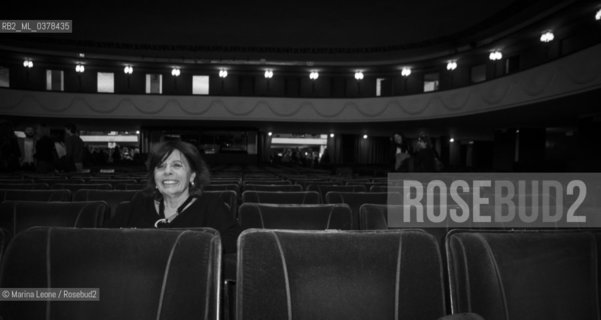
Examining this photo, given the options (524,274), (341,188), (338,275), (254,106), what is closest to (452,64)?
(254,106)

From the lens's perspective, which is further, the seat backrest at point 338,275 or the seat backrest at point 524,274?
the seat backrest at point 524,274

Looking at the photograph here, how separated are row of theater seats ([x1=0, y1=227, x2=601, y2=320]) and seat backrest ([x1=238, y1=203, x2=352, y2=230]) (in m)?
1.37

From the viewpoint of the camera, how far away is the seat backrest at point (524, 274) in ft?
4.87

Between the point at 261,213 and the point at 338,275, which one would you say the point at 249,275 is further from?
the point at 261,213

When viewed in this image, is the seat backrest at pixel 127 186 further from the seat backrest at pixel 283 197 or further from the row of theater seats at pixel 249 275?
the row of theater seats at pixel 249 275

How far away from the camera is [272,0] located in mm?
14258

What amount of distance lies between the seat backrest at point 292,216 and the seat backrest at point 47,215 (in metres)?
1.09

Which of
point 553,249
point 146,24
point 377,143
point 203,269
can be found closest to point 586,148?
point 377,143

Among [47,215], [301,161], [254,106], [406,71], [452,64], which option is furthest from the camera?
[301,161]

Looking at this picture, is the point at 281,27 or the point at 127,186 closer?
the point at 127,186

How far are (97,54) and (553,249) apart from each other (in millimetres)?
24340

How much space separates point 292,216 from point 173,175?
3.03 feet

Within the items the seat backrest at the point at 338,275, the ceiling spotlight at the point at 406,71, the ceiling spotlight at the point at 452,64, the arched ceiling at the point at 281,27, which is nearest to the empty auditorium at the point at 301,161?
the seat backrest at the point at 338,275

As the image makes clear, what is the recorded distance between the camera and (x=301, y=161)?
93.5ft
